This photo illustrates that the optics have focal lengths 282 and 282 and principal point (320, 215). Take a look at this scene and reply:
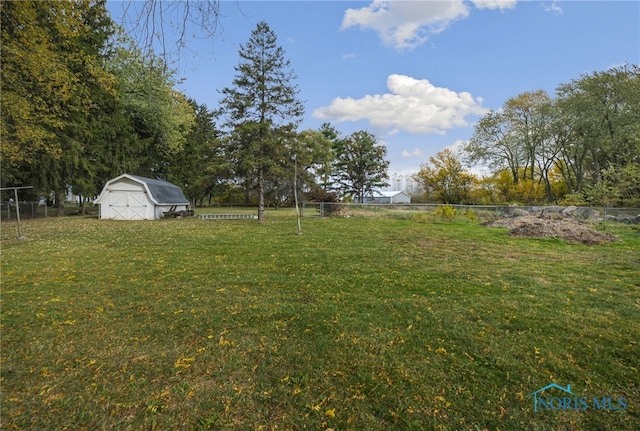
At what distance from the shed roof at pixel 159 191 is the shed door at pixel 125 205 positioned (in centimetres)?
76

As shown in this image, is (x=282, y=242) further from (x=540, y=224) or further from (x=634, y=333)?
(x=540, y=224)

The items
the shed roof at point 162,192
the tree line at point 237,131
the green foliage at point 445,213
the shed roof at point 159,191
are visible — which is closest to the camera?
the tree line at point 237,131

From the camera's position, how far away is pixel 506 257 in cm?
682

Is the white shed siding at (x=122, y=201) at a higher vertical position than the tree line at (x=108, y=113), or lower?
lower

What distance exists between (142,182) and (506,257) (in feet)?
62.7

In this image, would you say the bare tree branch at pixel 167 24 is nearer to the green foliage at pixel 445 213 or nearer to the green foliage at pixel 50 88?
the green foliage at pixel 50 88

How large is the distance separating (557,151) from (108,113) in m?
36.6

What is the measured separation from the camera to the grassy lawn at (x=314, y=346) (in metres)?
1.92

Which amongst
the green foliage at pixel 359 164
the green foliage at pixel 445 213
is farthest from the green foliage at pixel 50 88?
the green foliage at pixel 359 164

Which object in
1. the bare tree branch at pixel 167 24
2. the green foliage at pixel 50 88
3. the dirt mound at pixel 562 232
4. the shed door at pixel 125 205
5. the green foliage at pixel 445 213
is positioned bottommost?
the dirt mound at pixel 562 232

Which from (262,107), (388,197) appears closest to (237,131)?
(262,107)

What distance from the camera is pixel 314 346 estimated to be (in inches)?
108

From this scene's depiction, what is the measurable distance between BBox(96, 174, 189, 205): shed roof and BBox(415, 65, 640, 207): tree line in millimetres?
23697

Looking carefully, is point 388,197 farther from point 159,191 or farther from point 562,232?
point 562,232
